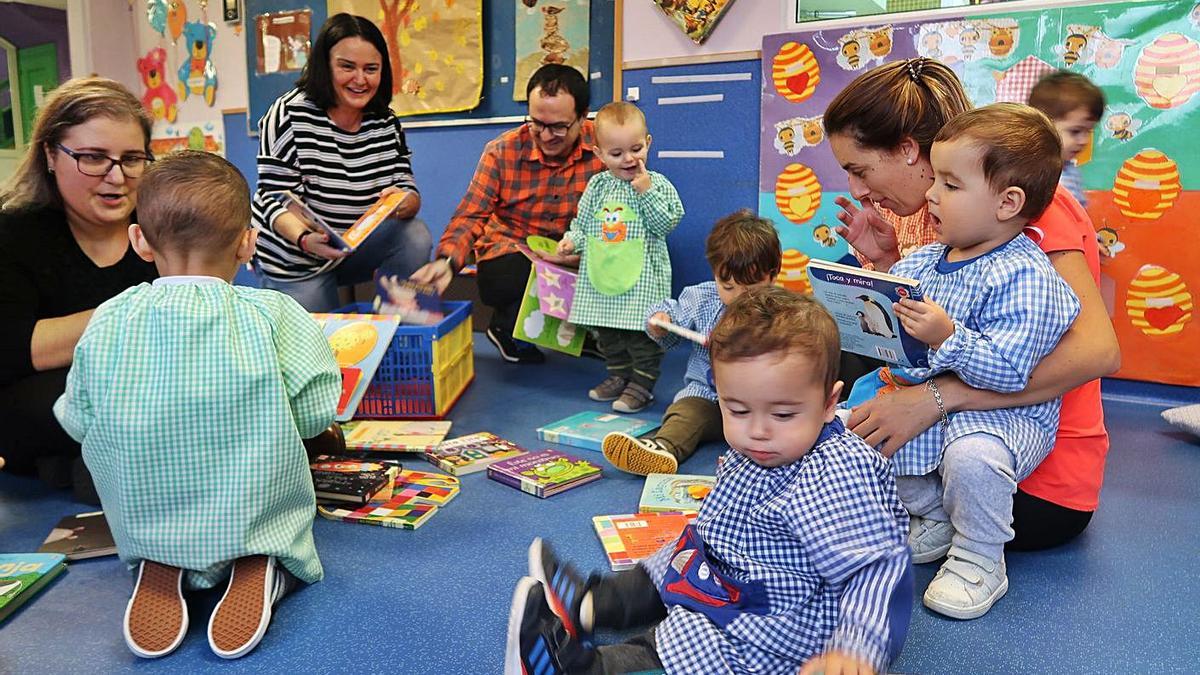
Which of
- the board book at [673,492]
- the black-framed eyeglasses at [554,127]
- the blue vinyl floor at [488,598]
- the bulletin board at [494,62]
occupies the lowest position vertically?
the blue vinyl floor at [488,598]

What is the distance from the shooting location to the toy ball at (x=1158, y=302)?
7.75ft

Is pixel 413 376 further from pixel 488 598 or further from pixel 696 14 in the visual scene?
pixel 696 14

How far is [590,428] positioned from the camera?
2139 millimetres

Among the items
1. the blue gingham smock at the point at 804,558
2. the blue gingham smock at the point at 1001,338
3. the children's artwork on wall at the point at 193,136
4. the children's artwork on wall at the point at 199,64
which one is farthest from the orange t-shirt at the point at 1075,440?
the children's artwork on wall at the point at 199,64

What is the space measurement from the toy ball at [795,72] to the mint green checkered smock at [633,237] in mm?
693

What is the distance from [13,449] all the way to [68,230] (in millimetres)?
462

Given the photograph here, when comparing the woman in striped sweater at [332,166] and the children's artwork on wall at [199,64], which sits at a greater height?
the children's artwork on wall at [199,64]

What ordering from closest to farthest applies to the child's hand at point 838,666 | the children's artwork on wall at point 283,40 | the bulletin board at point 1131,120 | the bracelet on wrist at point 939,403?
the child's hand at point 838,666 → the bracelet on wrist at point 939,403 → the bulletin board at point 1131,120 → the children's artwork on wall at point 283,40

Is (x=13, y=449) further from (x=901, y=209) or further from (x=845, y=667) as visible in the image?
(x=901, y=209)

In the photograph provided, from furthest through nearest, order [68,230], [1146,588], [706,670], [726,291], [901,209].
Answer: [726,291] < [68,230] < [901,209] < [1146,588] < [706,670]

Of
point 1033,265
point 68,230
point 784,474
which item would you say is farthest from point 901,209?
point 68,230

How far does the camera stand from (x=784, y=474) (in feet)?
3.23

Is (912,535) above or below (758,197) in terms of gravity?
below

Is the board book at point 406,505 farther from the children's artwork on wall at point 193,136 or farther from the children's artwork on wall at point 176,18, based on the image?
the children's artwork on wall at point 176,18
